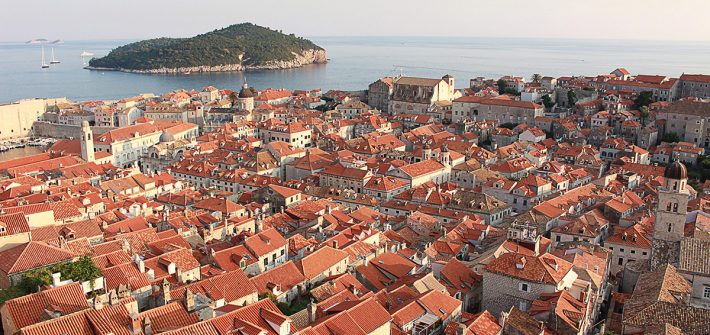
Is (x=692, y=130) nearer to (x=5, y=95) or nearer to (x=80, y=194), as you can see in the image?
(x=80, y=194)

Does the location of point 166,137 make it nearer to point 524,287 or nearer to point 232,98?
point 232,98

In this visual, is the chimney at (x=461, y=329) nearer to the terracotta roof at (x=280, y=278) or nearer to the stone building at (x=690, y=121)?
the terracotta roof at (x=280, y=278)

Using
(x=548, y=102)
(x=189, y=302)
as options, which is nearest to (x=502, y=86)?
(x=548, y=102)

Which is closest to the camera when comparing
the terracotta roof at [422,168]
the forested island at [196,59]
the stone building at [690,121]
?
the terracotta roof at [422,168]

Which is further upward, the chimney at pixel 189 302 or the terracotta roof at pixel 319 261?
the chimney at pixel 189 302

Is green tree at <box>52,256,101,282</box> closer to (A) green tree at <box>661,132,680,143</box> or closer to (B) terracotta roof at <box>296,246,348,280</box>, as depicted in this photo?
(B) terracotta roof at <box>296,246,348,280</box>

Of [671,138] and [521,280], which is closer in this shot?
[521,280]

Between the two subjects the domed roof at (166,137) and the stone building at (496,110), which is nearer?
the domed roof at (166,137)

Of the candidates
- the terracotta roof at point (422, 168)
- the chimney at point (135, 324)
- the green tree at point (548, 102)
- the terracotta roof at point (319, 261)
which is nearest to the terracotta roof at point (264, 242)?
the terracotta roof at point (319, 261)

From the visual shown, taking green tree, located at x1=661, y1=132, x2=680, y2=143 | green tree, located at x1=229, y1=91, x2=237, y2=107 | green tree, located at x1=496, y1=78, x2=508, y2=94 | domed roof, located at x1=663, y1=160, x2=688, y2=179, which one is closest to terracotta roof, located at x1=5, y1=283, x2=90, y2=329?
domed roof, located at x1=663, y1=160, x2=688, y2=179

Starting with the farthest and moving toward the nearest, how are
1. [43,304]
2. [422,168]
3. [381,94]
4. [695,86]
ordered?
[381,94] < [695,86] < [422,168] < [43,304]

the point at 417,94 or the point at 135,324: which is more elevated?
the point at 135,324
